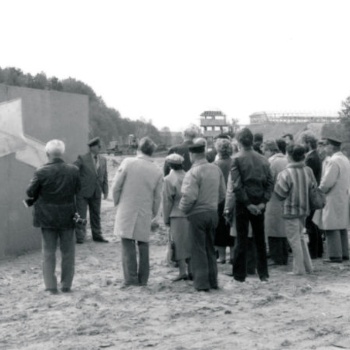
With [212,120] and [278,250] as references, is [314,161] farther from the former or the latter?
[212,120]

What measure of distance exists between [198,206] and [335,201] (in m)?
2.82

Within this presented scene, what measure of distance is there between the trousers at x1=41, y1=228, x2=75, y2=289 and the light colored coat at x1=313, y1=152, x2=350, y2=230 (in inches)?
147

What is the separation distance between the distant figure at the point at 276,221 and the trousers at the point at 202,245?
5.67ft

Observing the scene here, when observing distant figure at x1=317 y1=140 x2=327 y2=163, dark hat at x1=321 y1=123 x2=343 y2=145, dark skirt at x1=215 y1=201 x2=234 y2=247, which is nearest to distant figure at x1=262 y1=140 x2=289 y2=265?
dark skirt at x1=215 y1=201 x2=234 y2=247

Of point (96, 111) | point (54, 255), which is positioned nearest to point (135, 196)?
point (54, 255)

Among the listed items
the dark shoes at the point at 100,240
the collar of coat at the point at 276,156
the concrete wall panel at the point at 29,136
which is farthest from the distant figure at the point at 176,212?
the dark shoes at the point at 100,240

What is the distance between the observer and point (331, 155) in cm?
946

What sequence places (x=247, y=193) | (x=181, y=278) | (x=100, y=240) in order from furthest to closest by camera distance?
(x=100, y=240) < (x=181, y=278) < (x=247, y=193)

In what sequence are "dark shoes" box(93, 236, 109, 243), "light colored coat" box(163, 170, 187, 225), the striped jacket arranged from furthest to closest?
1. "dark shoes" box(93, 236, 109, 243)
2. the striped jacket
3. "light colored coat" box(163, 170, 187, 225)

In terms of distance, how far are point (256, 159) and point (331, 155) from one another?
7.17 feet

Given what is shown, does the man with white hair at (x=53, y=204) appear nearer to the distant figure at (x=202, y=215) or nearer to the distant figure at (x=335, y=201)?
the distant figure at (x=202, y=215)

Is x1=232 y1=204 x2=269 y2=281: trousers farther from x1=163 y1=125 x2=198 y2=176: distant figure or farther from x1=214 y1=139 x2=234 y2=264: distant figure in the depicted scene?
x1=163 y1=125 x2=198 y2=176: distant figure

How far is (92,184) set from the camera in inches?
432

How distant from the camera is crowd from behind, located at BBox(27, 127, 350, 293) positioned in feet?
23.9
